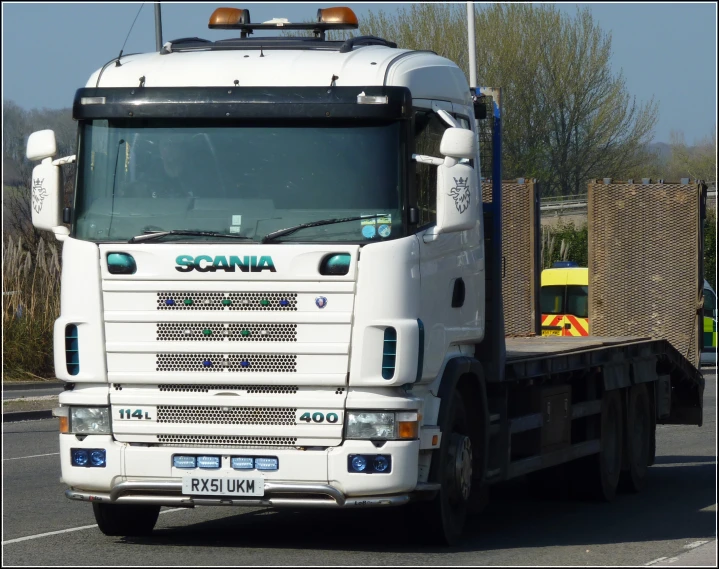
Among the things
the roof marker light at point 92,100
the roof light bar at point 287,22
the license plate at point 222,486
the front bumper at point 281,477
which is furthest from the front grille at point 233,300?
the roof light bar at point 287,22

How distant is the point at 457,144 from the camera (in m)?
8.55

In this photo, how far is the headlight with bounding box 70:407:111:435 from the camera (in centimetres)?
863

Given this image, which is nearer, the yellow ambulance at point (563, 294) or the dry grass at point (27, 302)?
the yellow ambulance at point (563, 294)

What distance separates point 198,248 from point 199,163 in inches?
22.5

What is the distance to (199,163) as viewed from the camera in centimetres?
866

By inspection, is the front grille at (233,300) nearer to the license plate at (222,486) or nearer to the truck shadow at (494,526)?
the license plate at (222,486)

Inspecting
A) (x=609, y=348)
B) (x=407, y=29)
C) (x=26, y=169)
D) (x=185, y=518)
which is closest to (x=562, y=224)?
(x=407, y=29)

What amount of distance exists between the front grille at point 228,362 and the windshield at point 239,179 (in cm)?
72

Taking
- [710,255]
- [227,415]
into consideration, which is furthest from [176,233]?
[710,255]

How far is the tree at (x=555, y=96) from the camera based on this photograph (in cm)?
3709

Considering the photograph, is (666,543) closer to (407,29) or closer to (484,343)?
(484,343)

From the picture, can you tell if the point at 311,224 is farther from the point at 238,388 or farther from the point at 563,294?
the point at 563,294

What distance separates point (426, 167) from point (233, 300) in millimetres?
1463

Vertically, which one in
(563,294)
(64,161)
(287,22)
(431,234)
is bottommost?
(563,294)
